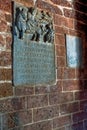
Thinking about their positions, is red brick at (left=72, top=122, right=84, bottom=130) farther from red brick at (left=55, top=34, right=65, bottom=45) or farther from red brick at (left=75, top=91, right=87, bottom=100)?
red brick at (left=55, top=34, right=65, bottom=45)

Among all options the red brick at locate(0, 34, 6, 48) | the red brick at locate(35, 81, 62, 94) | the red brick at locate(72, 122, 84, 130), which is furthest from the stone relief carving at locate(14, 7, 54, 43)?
the red brick at locate(72, 122, 84, 130)

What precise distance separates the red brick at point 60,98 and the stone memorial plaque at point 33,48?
0.38ft

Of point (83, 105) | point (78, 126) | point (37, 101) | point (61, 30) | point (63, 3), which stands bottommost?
point (78, 126)

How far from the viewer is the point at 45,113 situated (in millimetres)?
1962

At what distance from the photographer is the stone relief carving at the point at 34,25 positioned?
179cm

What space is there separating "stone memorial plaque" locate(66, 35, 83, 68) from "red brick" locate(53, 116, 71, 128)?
43 centimetres

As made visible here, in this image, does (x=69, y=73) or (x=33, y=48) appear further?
(x=69, y=73)

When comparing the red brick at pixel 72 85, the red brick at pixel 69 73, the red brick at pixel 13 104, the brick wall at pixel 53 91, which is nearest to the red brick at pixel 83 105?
the brick wall at pixel 53 91

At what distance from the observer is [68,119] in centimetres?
216

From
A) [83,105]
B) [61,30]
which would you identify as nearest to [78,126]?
[83,105]

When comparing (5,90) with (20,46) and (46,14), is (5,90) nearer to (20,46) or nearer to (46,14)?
(20,46)

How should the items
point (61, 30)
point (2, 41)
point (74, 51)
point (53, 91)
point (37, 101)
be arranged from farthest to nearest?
point (74, 51) → point (61, 30) → point (53, 91) → point (37, 101) → point (2, 41)

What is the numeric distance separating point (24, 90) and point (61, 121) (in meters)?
0.47

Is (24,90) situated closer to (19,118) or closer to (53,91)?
(19,118)
